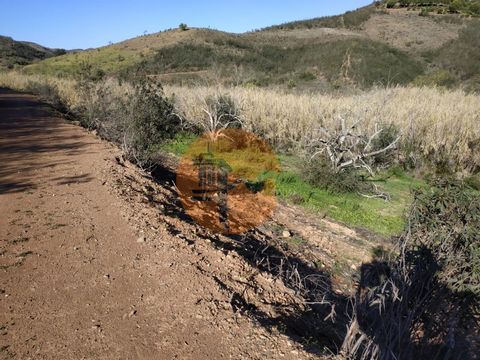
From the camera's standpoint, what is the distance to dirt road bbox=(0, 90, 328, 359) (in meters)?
2.68

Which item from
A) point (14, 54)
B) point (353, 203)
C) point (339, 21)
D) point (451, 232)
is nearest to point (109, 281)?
point (451, 232)

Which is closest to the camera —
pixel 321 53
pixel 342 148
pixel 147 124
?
pixel 342 148

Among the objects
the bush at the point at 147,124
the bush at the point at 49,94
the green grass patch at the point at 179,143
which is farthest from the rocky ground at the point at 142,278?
the bush at the point at 49,94

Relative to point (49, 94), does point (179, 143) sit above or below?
below

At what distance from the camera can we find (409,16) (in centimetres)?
3809

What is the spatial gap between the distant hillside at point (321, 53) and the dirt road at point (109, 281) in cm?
1692

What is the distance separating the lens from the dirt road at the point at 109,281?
2676 mm

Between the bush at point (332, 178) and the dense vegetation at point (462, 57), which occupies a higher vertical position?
the dense vegetation at point (462, 57)

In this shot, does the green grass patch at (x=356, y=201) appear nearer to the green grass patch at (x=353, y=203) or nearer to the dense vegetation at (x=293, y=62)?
the green grass patch at (x=353, y=203)

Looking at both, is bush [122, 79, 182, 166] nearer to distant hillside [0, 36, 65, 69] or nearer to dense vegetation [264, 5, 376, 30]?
dense vegetation [264, 5, 376, 30]

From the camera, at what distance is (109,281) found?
3.32 metres

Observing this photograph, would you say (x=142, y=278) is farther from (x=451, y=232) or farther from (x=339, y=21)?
(x=339, y=21)

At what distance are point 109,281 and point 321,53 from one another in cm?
2870

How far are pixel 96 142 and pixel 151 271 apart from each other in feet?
17.2
